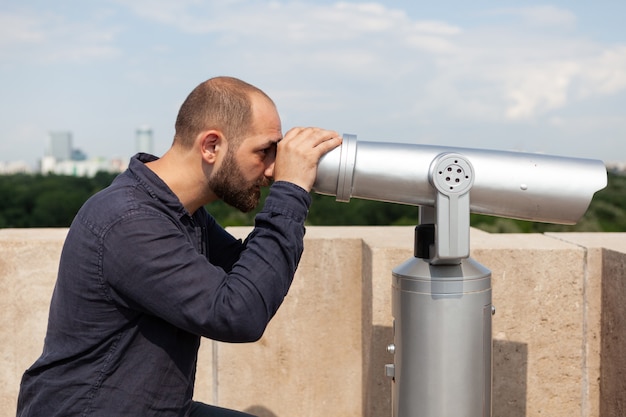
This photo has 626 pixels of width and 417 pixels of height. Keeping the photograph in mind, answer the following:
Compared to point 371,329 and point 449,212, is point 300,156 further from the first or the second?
point 371,329

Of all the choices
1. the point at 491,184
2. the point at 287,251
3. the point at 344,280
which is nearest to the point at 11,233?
the point at 344,280

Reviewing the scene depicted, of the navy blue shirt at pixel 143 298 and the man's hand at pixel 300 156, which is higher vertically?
the man's hand at pixel 300 156

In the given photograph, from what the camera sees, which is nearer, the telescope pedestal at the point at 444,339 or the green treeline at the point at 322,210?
the telescope pedestal at the point at 444,339

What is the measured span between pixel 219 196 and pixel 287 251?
30cm

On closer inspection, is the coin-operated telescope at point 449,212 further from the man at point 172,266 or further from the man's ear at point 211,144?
the man's ear at point 211,144

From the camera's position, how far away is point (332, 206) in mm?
16125

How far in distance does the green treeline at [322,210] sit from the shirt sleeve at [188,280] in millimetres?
2262

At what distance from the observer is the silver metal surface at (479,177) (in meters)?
1.93

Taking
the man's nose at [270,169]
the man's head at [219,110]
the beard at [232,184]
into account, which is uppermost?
the man's head at [219,110]

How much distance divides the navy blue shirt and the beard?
0.11 metres

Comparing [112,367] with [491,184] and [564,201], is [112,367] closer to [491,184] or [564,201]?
[491,184]

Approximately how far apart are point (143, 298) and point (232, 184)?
15.5 inches

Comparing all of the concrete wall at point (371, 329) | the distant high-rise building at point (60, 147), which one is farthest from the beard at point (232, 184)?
the distant high-rise building at point (60, 147)

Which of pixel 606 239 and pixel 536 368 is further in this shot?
pixel 606 239
